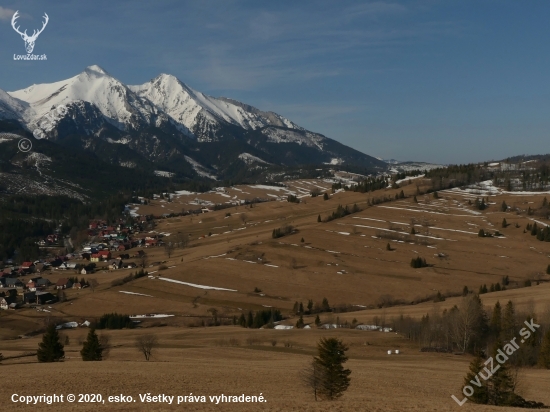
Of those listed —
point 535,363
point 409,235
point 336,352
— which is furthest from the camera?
point 409,235

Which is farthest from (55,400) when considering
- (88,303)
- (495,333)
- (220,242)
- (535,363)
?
(220,242)

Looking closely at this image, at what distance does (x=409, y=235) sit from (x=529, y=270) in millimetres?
41518

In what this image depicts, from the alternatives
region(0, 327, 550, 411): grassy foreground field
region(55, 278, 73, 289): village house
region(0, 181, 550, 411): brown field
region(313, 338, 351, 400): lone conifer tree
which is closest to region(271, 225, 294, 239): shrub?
region(0, 181, 550, 411): brown field

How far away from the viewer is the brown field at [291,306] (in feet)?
119

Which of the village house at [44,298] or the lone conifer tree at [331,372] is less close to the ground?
the lone conifer tree at [331,372]

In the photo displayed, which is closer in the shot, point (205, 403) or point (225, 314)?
point (205, 403)

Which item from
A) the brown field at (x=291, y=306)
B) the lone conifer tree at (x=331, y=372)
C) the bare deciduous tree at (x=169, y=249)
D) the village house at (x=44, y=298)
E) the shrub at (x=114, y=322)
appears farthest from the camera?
the bare deciduous tree at (x=169, y=249)

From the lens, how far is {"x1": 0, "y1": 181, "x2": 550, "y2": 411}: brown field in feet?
119

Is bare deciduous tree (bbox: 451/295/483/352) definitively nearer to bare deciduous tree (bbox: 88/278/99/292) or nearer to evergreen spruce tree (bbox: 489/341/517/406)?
evergreen spruce tree (bbox: 489/341/517/406)

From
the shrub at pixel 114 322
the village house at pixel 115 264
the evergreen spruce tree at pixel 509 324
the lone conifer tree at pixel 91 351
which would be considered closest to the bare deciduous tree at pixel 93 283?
the village house at pixel 115 264

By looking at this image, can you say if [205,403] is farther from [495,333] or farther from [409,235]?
[409,235]

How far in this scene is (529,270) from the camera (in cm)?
13138

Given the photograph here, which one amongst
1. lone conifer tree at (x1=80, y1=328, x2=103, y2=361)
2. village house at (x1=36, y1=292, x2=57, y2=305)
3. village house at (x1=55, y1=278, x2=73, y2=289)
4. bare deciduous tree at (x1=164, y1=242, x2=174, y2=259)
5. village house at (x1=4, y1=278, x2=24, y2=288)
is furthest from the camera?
bare deciduous tree at (x1=164, y1=242, x2=174, y2=259)

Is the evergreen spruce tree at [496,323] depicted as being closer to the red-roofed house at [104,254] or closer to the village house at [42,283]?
the village house at [42,283]
